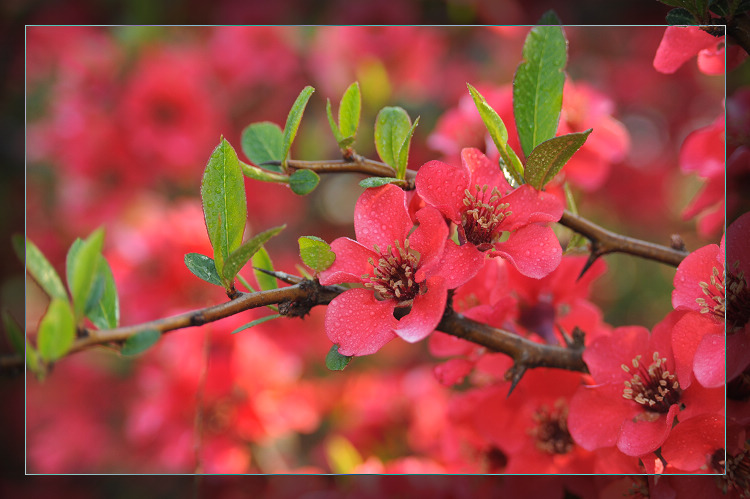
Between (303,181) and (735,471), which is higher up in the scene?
(303,181)

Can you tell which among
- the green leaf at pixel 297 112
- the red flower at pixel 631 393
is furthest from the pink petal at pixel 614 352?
the green leaf at pixel 297 112

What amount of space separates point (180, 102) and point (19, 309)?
0.48 meters

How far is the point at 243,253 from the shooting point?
257 mm

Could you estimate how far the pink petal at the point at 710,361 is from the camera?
289mm

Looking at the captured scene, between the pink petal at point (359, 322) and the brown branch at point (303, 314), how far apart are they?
0.5 inches

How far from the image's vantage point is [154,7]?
87 centimetres

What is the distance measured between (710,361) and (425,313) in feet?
0.50

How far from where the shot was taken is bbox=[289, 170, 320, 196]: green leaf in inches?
11.9

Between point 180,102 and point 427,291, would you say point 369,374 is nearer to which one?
point 180,102

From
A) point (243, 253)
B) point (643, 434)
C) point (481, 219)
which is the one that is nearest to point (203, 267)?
point (243, 253)

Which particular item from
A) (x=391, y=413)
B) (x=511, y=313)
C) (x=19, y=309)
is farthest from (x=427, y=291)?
(x=391, y=413)

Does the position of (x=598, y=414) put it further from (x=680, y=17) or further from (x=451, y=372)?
(x=680, y=17)

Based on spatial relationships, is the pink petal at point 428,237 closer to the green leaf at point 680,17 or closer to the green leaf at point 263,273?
the green leaf at point 263,273

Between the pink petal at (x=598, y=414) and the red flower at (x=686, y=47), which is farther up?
the red flower at (x=686, y=47)
